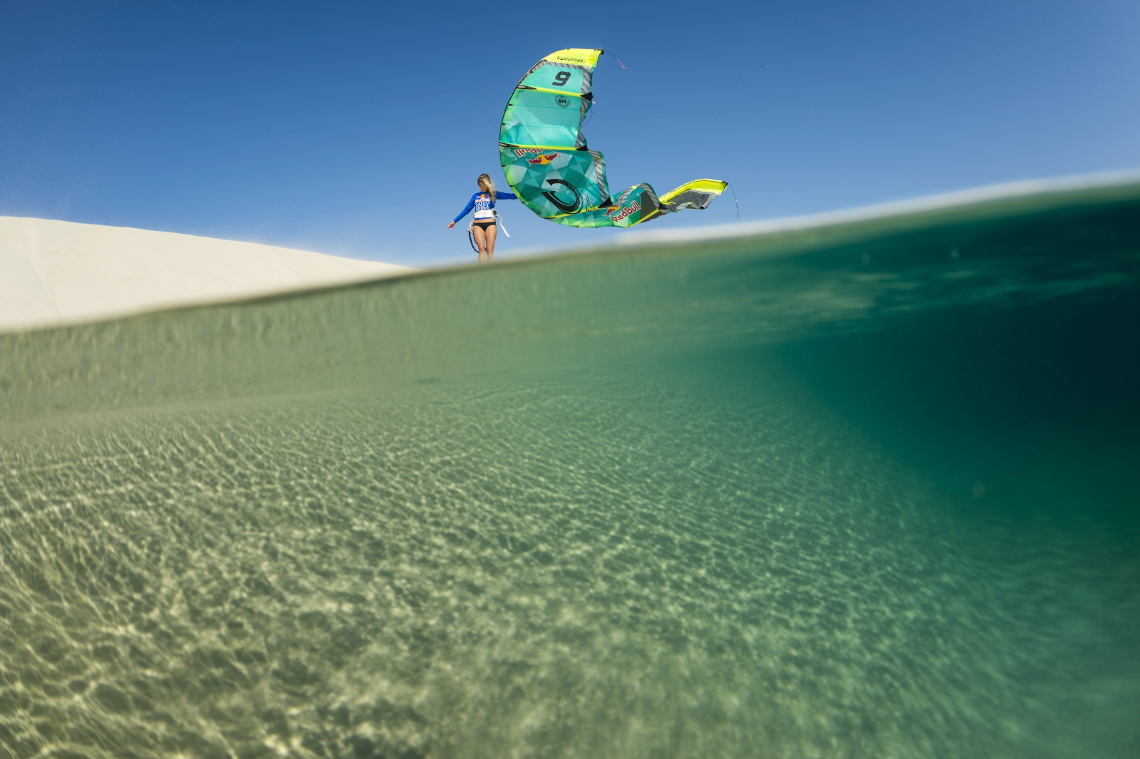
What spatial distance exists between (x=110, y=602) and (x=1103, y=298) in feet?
67.8

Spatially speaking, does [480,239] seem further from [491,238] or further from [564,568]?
[564,568]

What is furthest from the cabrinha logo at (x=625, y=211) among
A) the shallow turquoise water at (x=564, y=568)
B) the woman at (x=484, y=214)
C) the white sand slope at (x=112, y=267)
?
the white sand slope at (x=112, y=267)

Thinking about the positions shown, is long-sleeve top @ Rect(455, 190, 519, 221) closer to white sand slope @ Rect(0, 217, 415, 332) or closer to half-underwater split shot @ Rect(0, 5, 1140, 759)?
half-underwater split shot @ Rect(0, 5, 1140, 759)

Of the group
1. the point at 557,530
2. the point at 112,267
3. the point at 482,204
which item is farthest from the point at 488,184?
the point at 112,267

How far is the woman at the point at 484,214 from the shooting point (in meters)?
9.10

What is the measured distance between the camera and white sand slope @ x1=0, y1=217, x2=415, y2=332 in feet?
41.4

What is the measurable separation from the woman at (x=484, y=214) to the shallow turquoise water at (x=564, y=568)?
2.17ft

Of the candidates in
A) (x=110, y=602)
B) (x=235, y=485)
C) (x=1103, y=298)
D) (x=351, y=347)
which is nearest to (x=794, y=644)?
(x=110, y=602)

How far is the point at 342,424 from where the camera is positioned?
6531 mm

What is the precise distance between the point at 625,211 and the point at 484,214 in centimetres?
255

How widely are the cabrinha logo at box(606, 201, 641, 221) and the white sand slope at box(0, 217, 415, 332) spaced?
7.40 m

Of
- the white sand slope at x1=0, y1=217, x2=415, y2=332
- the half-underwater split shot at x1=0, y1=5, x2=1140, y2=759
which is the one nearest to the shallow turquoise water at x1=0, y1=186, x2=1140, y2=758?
the half-underwater split shot at x1=0, y1=5, x2=1140, y2=759

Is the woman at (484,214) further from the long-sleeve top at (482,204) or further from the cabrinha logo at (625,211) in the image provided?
the cabrinha logo at (625,211)

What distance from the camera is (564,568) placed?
3326 millimetres
